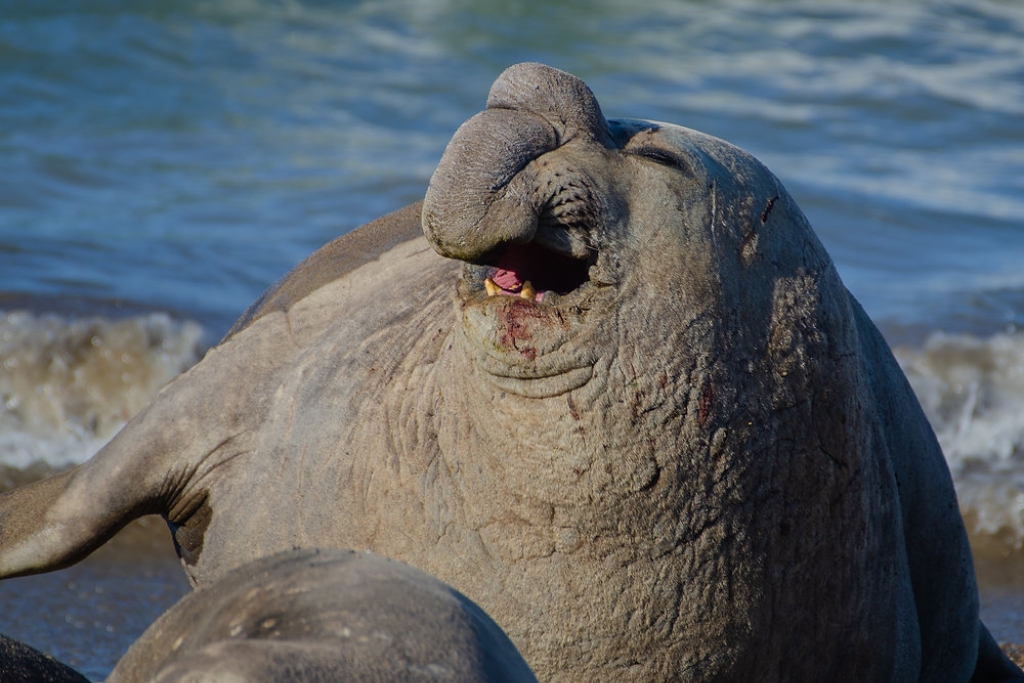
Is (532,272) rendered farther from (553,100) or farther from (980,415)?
(980,415)

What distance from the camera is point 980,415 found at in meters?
7.72

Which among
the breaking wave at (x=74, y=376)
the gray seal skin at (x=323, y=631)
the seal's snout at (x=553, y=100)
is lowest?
the breaking wave at (x=74, y=376)

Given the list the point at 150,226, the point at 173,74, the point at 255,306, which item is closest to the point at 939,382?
the point at 255,306

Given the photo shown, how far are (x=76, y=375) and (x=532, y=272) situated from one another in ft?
16.9

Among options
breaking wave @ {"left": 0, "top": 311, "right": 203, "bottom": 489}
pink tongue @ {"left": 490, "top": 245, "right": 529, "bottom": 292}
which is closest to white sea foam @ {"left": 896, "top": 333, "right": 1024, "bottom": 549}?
breaking wave @ {"left": 0, "top": 311, "right": 203, "bottom": 489}

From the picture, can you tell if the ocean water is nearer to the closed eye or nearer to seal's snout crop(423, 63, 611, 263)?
seal's snout crop(423, 63, 611, 263)

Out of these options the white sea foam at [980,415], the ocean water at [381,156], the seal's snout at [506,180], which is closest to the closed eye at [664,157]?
the seal's snout at [506,180]

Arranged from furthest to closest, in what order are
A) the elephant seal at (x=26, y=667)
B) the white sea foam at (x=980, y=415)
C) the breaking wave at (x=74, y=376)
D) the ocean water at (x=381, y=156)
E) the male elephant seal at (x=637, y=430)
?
the ocean water at (x=381, y=156) → the breaking wave at (x=74, y=376) → the white sea foam at (x=980, y=415) → the male elephant seal at (x=637, y=430) → the elephant seal at (x=26, y=667)

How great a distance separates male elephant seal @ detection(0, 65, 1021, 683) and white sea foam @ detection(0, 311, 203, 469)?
3877mm

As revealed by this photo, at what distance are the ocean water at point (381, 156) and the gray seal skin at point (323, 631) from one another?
2.60 metres

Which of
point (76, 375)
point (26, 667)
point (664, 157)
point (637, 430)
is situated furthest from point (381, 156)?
point (26, 667)

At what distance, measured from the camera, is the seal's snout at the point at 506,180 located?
266 centimetres

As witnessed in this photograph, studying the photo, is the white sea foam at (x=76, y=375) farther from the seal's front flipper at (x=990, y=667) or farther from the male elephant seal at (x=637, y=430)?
the seal's front flipper at (x=990, y=667)

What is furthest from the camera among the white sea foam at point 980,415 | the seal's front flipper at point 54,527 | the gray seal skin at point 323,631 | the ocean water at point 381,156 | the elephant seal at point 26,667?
the ocean water at point 381,156
